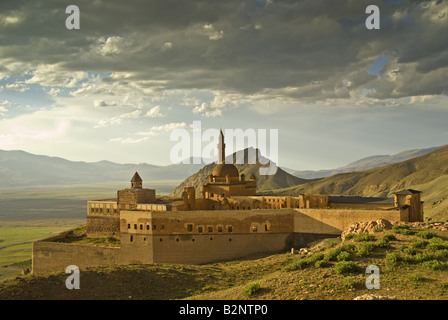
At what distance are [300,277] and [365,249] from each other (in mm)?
4609

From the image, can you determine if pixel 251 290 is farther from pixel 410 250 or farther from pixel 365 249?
pixel 410 250

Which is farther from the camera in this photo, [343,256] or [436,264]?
[343,256]

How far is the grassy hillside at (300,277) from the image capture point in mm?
18469

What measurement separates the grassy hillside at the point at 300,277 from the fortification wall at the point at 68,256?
40.1ft

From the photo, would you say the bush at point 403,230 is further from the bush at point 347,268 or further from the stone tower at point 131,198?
the stone tower at point 131,198

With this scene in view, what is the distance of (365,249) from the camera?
74.7 feet

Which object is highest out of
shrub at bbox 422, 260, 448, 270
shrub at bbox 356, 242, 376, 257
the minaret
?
the minaret

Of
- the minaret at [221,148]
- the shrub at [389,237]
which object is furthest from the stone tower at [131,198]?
the shrub at [389,237]

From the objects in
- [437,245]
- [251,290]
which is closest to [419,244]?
[437,245]

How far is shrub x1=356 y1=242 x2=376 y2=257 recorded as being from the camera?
74.0 feet

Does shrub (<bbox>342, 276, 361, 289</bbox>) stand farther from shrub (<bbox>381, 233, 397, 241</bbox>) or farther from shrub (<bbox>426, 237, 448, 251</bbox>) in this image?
shrub (<bbox>381, 233, 397, 241</bbox>)

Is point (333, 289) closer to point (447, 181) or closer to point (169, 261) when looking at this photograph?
point (169, 261)

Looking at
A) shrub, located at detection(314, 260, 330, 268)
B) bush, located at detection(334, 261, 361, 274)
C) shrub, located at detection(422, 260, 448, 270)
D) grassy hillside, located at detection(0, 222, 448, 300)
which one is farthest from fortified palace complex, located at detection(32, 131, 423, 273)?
bush, located at detection(334, 261, 361, 274)
